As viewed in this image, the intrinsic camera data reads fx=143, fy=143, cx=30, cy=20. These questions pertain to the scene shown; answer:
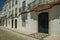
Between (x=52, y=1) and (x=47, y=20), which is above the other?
(x=52, y=1)

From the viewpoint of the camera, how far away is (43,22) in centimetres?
2011

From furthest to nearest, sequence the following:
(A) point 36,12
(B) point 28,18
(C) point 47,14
Answer: 1. (B) point 28,18
2. (A) point 36,12
3. (C) point 47,14

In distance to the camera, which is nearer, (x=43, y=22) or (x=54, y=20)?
(x=54, y=20)

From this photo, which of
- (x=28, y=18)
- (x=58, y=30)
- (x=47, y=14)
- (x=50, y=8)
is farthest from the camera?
(x=28, y=18)

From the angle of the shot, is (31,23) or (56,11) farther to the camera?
(31,23)

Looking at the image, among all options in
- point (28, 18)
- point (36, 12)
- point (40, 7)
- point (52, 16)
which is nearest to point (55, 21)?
point (52, 16)

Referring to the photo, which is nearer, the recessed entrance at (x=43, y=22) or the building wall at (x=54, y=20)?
the building wall at (x=54, y=20)

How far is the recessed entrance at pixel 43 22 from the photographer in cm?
1939

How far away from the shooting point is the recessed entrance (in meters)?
19.4

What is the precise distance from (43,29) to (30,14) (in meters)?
4.57

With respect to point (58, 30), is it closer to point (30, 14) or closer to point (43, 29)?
point (43, 29)

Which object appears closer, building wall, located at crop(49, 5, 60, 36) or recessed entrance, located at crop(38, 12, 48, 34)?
building wall, located at crop(49, 5, 60, 36)

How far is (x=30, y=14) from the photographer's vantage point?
23.6 metres

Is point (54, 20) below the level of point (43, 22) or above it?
above
